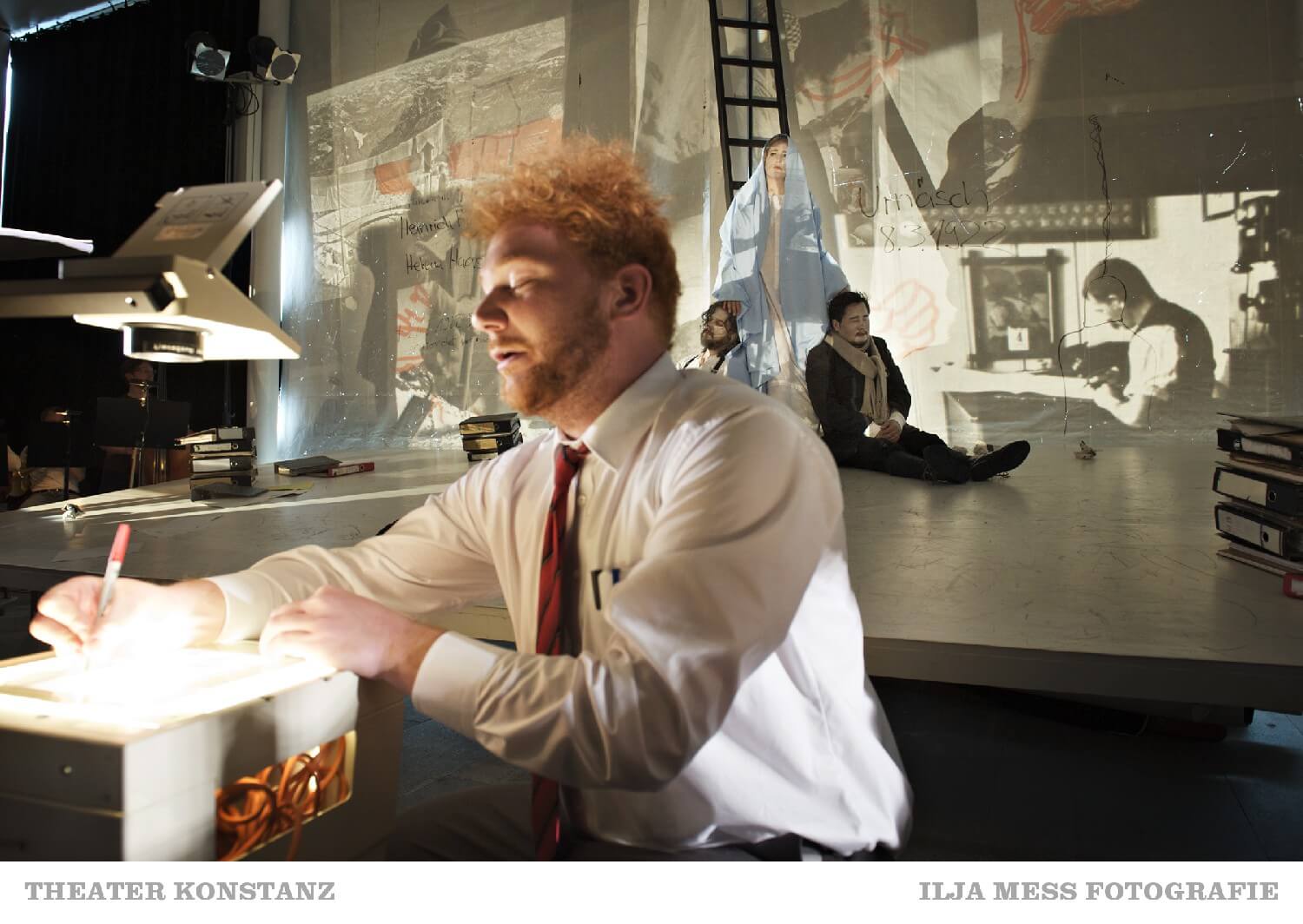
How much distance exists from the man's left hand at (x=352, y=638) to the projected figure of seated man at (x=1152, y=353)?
466cm

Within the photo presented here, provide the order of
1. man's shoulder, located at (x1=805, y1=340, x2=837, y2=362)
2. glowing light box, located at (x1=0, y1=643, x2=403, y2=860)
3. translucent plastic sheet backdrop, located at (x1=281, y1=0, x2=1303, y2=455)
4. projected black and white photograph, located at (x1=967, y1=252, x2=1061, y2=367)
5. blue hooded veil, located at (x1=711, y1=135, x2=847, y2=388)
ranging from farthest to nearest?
projected black and white photograph, located at (x1=967, y1=252, x2=1061, y2=367)
translucent plastic sheet backdrop, located at (x1=281, y1=0, x2=1303, y2=455)
blue hooded veil, located at (x1=711, y1=135, x2=847, y2=388)
man's shoulder, located at (x1=805, y1=340, x2=837, y2=362)
glowing light box, located at (x1=0, y1=643, x2=403, y2=860)

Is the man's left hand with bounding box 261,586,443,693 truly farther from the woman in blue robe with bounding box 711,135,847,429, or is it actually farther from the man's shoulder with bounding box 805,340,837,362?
the woman in blue robe with bounding box 711,135,847,429

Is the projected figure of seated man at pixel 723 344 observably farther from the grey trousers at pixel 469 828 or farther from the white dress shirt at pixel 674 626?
the grey trousers at pixel 469 828

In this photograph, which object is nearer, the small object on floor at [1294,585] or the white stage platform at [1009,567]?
the white stage platform at [1009,567]

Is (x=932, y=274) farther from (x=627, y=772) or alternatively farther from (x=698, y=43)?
(x=627, y=772)

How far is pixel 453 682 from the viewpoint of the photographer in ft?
2.62

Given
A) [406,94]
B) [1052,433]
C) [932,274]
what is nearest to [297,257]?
[406,94]

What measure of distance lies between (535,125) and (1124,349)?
11.7ft

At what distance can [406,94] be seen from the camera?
6113 mm

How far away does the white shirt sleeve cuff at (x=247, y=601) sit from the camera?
101 cm

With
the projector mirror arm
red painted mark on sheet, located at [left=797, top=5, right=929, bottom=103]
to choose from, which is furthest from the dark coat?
the projector mirror arm

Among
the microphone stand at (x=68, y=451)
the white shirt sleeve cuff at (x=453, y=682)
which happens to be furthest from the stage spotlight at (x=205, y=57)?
the white shirt sleeve cuff at (x=453, y=682)

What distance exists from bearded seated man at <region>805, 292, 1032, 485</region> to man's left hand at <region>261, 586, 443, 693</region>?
299cm

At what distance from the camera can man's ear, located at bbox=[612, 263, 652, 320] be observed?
3.44 feet
